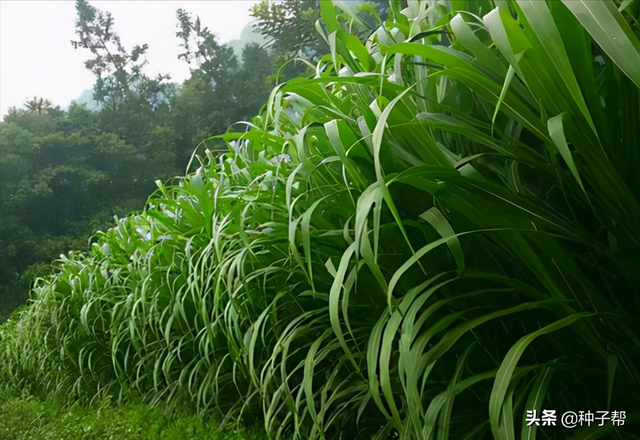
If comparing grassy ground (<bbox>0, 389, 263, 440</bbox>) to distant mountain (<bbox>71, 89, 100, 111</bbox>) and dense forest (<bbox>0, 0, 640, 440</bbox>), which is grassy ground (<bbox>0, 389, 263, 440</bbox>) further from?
distant mountain (<bbox>71, 89, 100, 111</bbox>)

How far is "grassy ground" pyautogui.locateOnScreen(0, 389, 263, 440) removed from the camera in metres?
0.96

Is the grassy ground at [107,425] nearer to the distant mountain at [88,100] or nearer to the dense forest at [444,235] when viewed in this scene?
the dense forest at [444,235]

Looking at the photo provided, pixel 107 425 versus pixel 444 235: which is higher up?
pixel 444 235

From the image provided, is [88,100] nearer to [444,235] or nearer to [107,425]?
[107,425]

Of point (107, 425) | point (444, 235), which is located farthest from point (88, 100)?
point (444, 235)

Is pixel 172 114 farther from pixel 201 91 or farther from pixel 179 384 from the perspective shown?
pixel 179 384

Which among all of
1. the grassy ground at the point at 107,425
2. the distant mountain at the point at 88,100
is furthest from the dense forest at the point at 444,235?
the distant mountain at the point at 88,100

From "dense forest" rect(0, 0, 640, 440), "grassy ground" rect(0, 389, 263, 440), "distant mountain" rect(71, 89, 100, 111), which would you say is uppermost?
"distant mountain" rect(71, 89, 100, 111)

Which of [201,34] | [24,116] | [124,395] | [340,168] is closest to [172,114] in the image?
[201,34]

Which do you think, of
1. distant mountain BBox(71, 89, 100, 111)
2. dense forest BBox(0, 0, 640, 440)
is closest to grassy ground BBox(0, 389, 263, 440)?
dense forest BBox(0, 0, 640, 440)

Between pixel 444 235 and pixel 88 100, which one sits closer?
pixel 444 235

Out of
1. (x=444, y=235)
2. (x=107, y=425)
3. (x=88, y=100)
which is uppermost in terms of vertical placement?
Answer: (x=88, y=100)

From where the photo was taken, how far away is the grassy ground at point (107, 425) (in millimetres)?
958

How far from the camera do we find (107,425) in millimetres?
1054
